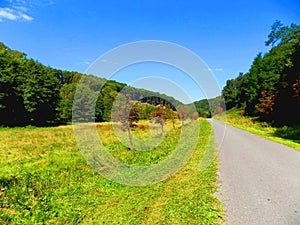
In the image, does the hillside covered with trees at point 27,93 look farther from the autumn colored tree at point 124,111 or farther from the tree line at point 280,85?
the tree line at point 280,85

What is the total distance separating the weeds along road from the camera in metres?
4.96

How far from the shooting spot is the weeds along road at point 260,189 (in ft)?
16.3

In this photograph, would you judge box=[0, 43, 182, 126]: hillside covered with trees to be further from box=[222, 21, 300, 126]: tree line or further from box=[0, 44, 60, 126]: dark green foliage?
box=[222, 21, 300, 126]: tree line

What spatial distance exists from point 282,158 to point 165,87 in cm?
692

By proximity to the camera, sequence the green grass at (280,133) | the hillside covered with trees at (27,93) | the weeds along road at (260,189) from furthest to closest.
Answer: the hillside covered with trees at (27,93), the green grass at (280,133), the weeds along road at (260,189)

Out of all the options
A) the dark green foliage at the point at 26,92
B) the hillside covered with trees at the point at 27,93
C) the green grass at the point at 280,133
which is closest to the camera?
the green grass at the point at 280,133

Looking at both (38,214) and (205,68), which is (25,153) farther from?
(205,68)

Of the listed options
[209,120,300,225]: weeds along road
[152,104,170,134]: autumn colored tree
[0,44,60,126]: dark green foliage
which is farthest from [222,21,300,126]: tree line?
[0,44,60,126]: dark green foliage

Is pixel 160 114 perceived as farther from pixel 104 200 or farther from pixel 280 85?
pixel 280 85

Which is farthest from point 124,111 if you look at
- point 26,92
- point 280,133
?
point 26,92

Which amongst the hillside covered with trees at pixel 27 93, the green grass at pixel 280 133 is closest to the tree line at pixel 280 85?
the green grass at pixel 280 133

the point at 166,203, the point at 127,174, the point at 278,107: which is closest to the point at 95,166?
the point at 127,174

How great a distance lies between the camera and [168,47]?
31.7ft

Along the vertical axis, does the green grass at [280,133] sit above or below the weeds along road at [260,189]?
above
